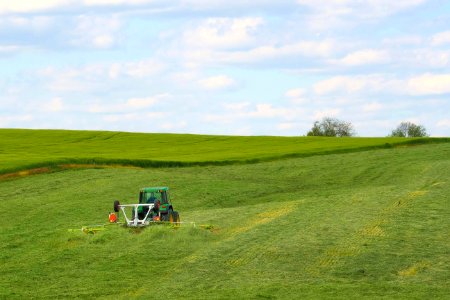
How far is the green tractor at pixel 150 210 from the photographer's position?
105 feet

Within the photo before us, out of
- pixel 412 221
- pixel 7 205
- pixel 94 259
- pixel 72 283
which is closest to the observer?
pixel 72 283

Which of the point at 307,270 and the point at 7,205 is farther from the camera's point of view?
the point at 7,205

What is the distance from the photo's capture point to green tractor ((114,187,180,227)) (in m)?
32.2

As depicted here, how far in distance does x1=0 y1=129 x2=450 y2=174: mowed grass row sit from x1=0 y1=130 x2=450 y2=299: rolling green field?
8.19 metres

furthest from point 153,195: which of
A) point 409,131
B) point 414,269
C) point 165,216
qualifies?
point 409,131

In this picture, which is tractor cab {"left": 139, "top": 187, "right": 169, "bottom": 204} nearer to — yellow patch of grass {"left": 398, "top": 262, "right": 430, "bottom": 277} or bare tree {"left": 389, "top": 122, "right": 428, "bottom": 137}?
yellow patch of grass {"left": 398, "top": 262, "right": 430, "bottom": 277}

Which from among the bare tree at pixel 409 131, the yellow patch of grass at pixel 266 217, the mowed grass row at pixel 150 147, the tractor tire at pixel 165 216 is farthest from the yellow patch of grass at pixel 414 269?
the bare tree at pixel 409 131

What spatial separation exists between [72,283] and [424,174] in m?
35.5

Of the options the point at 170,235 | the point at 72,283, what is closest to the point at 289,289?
the point at 72,283

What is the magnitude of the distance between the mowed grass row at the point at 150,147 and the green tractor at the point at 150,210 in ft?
A: 87.2

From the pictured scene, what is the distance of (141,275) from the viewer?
2428 cm

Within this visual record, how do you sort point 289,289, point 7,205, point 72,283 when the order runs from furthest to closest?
point 7,205 < point 72,283 < point 289,289

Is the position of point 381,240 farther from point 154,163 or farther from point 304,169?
point 154,163

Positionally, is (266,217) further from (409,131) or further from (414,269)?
(409,131)
